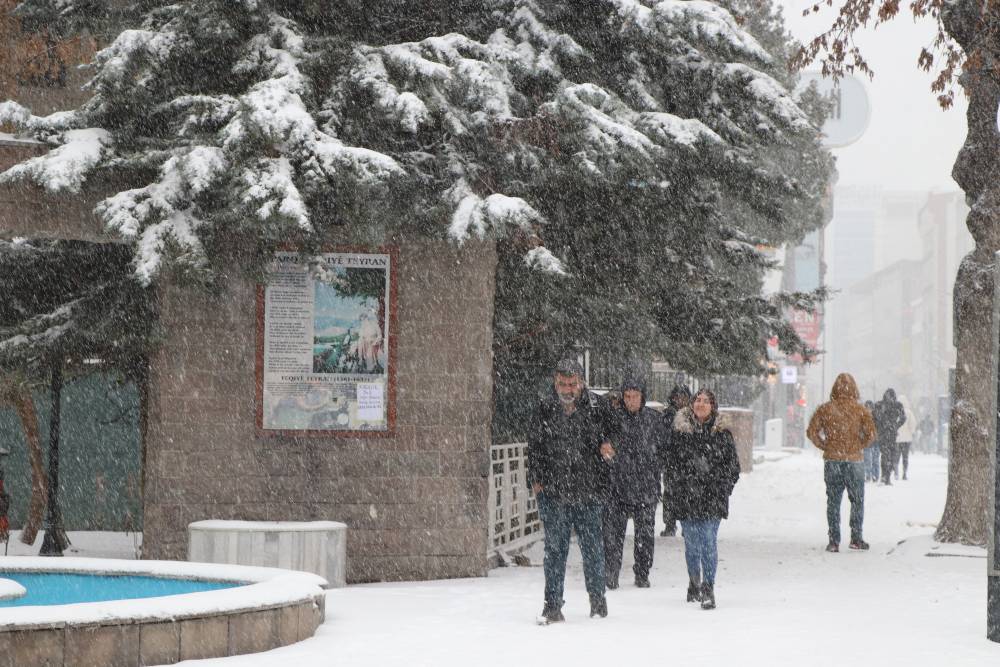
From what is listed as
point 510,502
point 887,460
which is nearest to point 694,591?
point 510,502

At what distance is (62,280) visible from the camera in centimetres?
1550

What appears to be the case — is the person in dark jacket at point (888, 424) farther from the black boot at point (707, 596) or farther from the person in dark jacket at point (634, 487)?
the black boot at point (707, 596)

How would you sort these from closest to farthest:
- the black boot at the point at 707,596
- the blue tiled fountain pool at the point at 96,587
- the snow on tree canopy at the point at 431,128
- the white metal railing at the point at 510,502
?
the blue tiled fountain pool at the point at 96,587 < the black boot at the point at 707,596 < the snow on tree canopy at the point at 431,128 < the white metal railing at the point at 510,502

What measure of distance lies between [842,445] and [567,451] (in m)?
6.39

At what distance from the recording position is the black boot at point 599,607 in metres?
10.8

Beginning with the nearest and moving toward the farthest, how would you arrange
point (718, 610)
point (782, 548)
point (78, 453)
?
point (718, 610)
point (782, 548)
point (78, 453)

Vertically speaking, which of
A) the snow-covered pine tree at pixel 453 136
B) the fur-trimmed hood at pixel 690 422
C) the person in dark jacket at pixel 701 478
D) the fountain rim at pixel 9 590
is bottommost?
the fountain rim at pixel 9 590

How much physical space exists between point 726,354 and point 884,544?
309cm

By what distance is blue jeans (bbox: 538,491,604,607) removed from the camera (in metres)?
10.4

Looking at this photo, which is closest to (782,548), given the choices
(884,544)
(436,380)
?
(884,544)

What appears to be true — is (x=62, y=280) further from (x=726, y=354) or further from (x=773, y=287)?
(x=773, y=287)

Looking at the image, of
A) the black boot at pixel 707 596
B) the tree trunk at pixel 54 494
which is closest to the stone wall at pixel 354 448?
the tree trunk at pixel 54 494

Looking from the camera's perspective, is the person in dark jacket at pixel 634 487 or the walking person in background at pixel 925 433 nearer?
the person in dark jacket at pixel 634 487

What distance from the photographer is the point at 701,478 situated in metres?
11.7
